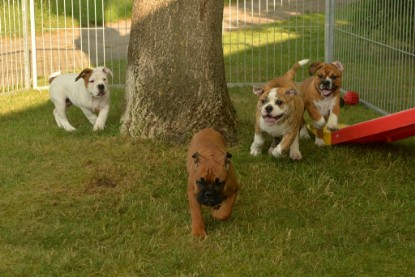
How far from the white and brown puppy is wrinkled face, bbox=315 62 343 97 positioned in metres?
2.22

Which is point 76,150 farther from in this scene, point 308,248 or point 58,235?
point 308,248

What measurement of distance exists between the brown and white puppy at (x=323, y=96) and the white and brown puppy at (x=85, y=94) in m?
Answer: 2.09

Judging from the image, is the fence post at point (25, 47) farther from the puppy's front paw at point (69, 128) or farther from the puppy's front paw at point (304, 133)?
the puppy's front paw at point (304, 133)

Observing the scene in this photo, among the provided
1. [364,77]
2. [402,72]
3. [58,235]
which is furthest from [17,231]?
[364,77]

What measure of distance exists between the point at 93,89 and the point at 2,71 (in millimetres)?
3651

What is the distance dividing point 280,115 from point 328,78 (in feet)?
2.97

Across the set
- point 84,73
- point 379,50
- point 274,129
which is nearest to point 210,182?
point 274,129

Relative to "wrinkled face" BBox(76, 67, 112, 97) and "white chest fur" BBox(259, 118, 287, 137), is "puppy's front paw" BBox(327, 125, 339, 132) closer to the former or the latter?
"white chest fur" BBox(259, 118, 287, 137)

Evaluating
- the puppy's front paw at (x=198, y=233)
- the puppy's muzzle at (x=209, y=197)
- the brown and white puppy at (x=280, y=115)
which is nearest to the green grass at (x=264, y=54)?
the brown and white puppy at (x=280, y=115)

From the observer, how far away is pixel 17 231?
20.4 ft

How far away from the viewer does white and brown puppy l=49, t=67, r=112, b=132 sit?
884cm

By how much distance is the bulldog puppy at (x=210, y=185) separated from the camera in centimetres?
582

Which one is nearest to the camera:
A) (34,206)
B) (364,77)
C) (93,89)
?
(34,206)

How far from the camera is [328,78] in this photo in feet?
26.3
